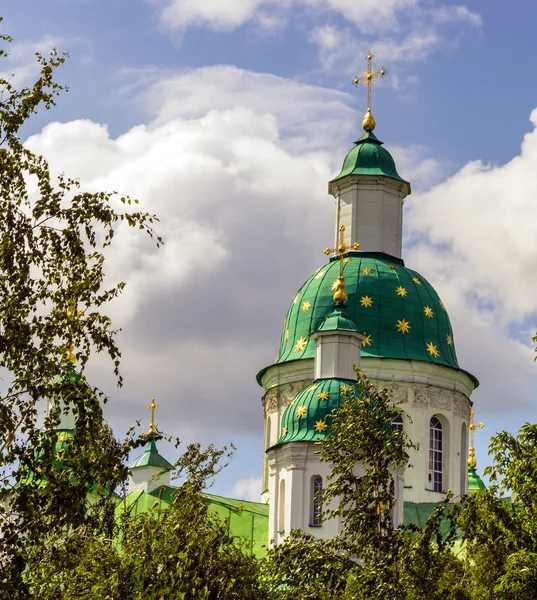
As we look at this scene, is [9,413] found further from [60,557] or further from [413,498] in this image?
[413,498]

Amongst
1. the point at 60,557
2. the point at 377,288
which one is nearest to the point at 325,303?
the point at 377,288

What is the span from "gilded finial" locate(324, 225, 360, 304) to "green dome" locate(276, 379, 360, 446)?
375 centimetres

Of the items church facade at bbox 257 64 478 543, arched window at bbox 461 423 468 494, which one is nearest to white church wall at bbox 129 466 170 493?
church facade at bbox 257 64 478 543

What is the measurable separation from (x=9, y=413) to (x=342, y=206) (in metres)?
38.9

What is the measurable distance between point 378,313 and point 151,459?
1018 cm

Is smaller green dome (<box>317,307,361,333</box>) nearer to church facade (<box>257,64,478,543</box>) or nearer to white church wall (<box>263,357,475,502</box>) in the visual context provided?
church facade (<box>257,64,478,543</box>)

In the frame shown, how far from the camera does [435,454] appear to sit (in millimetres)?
51344

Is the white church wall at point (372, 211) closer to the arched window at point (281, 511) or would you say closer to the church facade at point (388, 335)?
the church facade at point (388, 335)

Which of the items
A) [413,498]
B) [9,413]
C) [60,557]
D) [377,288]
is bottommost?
[60,557]

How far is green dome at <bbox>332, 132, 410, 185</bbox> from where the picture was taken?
54.8 meters

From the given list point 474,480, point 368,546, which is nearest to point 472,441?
point 474,480

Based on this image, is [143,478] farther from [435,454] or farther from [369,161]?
[369,161]

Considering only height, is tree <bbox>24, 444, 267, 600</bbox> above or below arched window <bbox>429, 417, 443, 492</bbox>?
below

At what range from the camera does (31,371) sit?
17.0m
